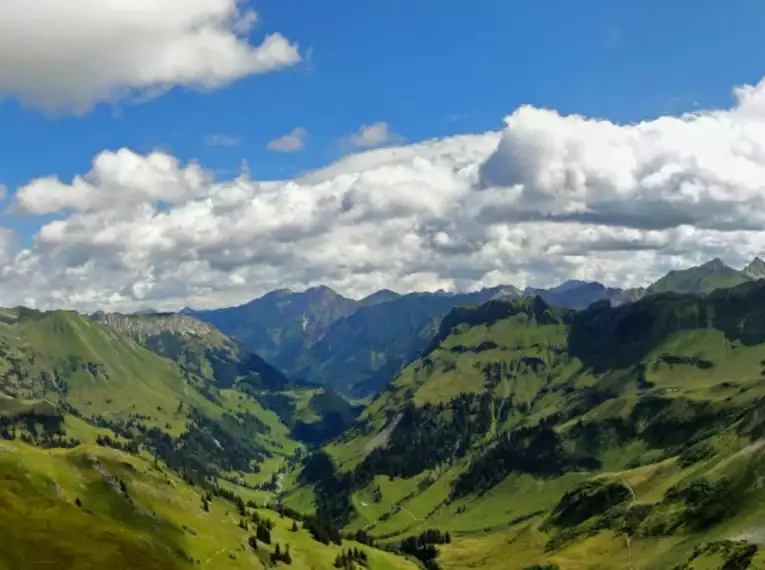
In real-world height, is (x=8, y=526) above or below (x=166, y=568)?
above

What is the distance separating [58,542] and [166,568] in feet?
92.8

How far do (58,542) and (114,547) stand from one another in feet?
46.6

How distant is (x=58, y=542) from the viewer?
627ft

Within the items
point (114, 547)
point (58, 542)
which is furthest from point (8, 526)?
point (114, 547)

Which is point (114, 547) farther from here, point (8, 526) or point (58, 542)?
point (8, 526)

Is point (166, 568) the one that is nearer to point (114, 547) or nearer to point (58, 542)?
point (114, 547)

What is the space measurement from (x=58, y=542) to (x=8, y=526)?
13.7 meters

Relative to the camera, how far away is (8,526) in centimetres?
19162

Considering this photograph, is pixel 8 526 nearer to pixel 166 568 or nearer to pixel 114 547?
pixel 114 547

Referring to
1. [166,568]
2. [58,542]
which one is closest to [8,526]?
[58,542]

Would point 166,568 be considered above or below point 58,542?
below

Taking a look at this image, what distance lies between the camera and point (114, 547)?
650 feet

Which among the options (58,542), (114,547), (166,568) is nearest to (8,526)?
(58,542)

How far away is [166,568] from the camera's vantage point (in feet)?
655
